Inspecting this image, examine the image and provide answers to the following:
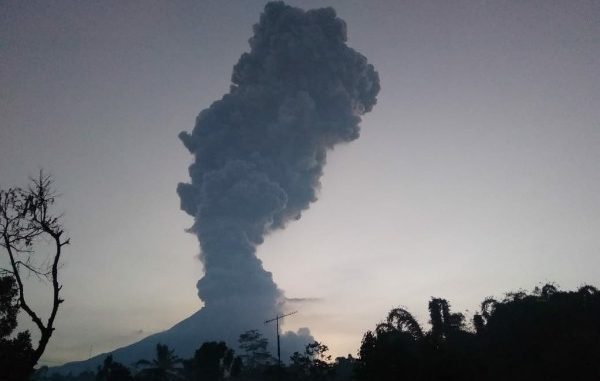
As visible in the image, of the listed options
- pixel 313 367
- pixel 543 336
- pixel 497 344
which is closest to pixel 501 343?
pixel 497 344

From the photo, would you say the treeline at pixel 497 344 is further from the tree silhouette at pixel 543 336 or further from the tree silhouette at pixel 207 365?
the tree silhouette at pixel 207 365

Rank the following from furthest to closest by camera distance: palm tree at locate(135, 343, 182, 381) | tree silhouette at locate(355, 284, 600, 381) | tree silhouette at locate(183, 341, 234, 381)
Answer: tree silhouette at locate(183, 341, 234, 381) → palm tree at locate(135, 343, 182, 381) → tree silhouette at locate(355, 284, 600, 381)

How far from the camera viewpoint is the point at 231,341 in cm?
15050

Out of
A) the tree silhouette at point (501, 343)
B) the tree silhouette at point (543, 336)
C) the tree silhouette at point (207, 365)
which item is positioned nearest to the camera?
the tree silhouette at point (501, 343)

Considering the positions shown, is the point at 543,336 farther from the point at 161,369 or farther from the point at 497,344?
the point at 161,369

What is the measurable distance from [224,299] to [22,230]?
4340 inches

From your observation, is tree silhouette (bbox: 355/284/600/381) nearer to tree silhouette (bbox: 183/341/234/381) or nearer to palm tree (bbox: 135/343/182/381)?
tree silhouette (bbox: 183/341/234/381)

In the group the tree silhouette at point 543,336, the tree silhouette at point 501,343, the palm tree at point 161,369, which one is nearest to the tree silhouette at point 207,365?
the palm tree at point 161,369

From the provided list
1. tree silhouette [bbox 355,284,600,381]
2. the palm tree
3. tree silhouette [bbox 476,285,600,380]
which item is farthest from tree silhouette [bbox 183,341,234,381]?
tree silhouette [bbox 476,285,600,380]

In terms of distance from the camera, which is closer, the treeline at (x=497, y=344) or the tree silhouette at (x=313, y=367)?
the treeline at (x=497, y=344)

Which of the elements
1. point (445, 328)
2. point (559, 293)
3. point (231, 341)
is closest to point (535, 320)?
point (559, 293)

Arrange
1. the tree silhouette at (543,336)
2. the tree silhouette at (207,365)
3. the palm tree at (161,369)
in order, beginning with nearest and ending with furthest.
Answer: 1. the tree silhouette at (543,336)
2. the palm tree at (161,369)
3. the tree silhouette at (207,365)

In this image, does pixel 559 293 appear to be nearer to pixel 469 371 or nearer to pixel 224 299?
pixel 469 371

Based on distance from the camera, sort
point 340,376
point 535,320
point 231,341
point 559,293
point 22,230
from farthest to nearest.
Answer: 1. point 231,341
2. point 340,376
3. point 559,293
4. point 535,320
5. point 22,230
